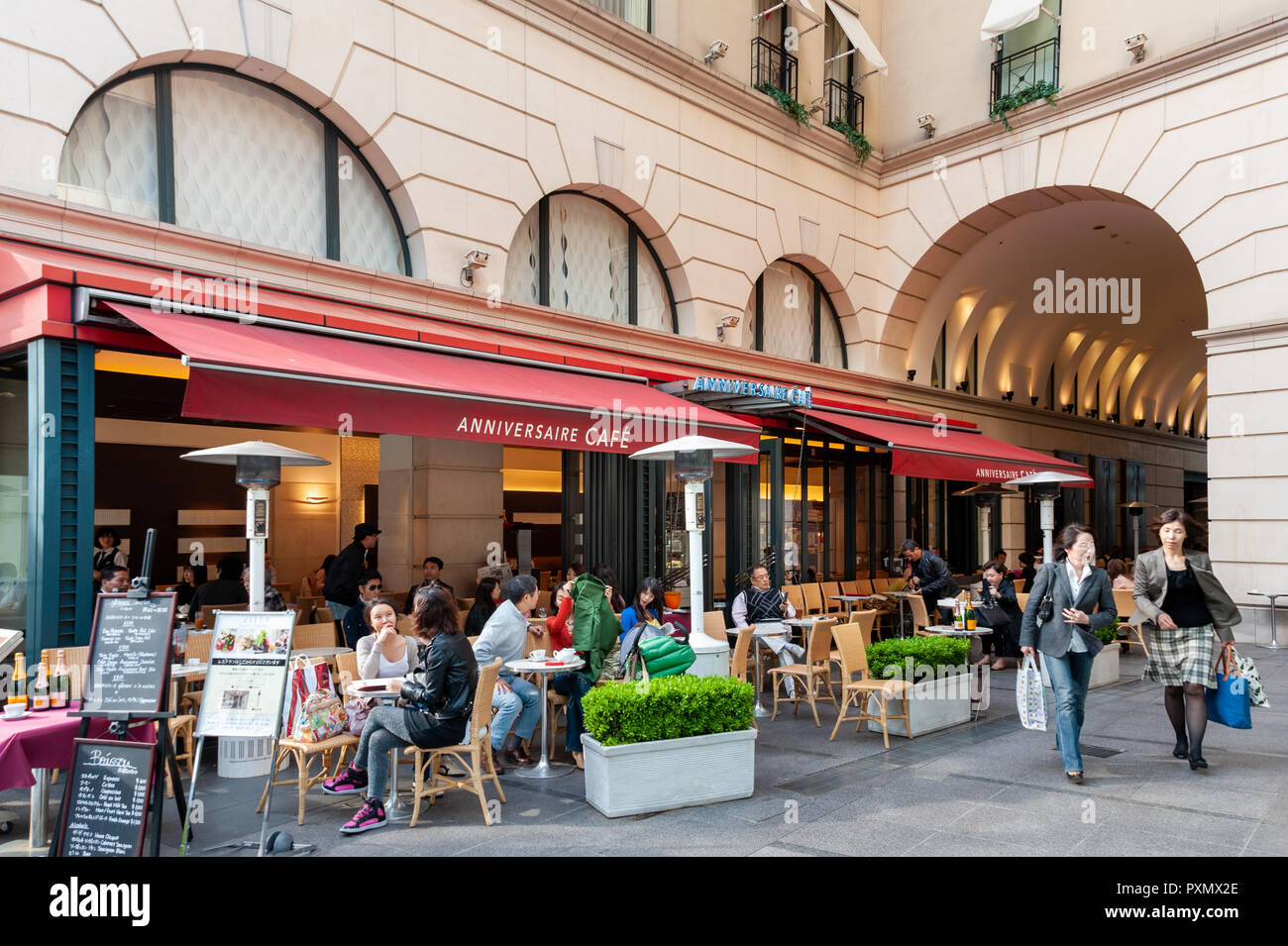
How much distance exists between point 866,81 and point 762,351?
639 centimetres

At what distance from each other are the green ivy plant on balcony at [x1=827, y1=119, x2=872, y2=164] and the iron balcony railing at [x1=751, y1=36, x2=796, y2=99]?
1224mm

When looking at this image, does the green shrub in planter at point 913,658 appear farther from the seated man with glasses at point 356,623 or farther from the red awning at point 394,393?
the seated man with glasses at point 356,623

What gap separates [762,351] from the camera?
14.7 metres

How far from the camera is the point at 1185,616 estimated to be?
652 centimetres

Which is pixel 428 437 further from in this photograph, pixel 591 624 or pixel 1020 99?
pixel 1020 99

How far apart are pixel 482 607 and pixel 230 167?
4.98m

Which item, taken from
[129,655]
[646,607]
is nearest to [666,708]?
[646,607]

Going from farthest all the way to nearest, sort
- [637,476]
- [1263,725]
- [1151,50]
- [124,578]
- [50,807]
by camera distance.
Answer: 1. [1151,50]
2. [637,476]
3. [1263,725]
4. [124,578]
5. [50,807]

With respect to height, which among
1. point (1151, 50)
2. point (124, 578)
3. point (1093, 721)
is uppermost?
point (1151, 50)

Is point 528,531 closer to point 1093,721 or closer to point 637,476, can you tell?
point 637,476

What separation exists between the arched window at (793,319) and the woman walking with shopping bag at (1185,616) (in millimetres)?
8813

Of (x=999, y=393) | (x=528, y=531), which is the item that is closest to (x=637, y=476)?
(x=528, y=531)

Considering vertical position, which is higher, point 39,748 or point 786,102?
point 786,102

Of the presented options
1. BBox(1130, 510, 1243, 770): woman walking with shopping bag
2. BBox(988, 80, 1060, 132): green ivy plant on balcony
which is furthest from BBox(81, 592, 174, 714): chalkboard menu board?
BBox(988, 80, 1060, 132): green ivy plant on balcony
